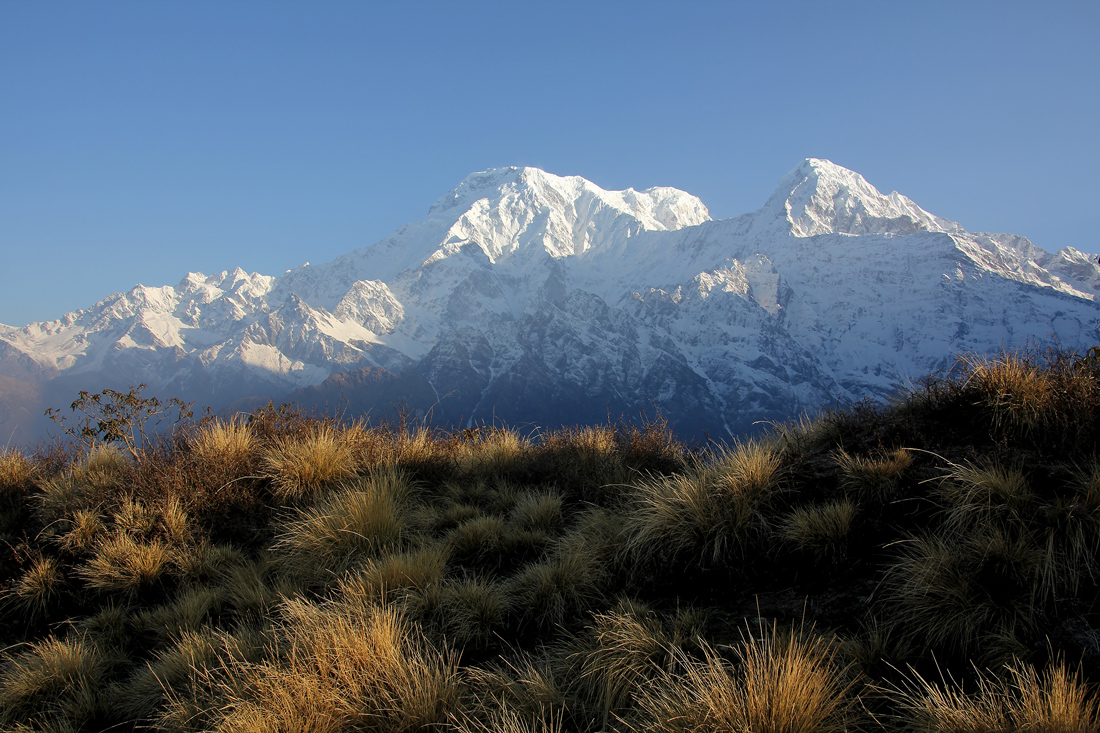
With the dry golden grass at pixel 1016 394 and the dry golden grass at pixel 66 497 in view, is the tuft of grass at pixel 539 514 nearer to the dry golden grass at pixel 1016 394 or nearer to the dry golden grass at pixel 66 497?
the dry golden grass at pixel 1016 394

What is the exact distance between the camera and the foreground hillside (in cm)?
293

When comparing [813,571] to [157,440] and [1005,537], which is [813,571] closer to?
[1005,537]

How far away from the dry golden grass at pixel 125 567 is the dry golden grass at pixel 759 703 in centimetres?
549

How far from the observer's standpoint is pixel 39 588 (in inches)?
219

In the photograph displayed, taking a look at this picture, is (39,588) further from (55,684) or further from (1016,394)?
(1016,394)

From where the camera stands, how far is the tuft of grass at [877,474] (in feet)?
15.9

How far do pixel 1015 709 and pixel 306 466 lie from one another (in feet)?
23.3

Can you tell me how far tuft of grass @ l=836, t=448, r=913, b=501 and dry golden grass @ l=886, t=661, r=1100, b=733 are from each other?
7.16ft

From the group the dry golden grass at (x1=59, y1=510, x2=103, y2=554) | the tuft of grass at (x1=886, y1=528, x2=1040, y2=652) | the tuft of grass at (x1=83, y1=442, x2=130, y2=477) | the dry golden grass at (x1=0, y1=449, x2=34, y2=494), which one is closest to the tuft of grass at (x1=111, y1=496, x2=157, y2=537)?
the dry golden grass at (x1=59, y1=510, x2=103, y2=554)

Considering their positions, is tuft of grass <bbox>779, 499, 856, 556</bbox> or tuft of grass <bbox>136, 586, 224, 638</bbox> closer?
tuft of grass <bbox>779, 499, 856, 556</bbox>

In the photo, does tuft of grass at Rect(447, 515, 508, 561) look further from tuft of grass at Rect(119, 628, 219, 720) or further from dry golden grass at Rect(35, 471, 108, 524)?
dry golden grass at Rect(35, 471, 108, 524)

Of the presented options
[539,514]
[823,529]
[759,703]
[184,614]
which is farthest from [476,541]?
[759,703]


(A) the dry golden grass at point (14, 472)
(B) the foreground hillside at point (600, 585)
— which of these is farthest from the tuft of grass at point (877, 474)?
(A) the dry golden grass at point (14, 472)

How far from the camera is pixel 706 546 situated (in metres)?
4.65
